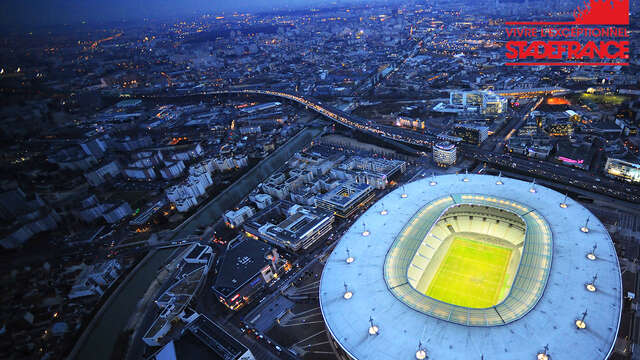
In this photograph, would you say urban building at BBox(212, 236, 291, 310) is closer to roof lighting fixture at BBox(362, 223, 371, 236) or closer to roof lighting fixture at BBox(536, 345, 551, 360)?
roof lighting fixture at BBox(362, 223, 371, 236)

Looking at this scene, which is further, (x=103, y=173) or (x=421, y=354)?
(x=103, y=173)

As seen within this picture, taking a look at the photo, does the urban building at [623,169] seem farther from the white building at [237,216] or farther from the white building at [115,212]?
the white building at [115,212]

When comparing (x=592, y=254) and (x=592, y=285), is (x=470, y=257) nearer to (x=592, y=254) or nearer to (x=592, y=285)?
(x=592, y=254)

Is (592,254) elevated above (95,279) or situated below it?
above

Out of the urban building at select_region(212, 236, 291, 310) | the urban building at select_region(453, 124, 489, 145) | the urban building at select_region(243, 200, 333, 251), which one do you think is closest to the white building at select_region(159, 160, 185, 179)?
the urban building at select_region(243, 200, 333, 251)

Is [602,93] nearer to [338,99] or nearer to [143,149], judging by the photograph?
[338,99]

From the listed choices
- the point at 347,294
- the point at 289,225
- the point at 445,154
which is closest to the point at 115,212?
the point at 289,225
